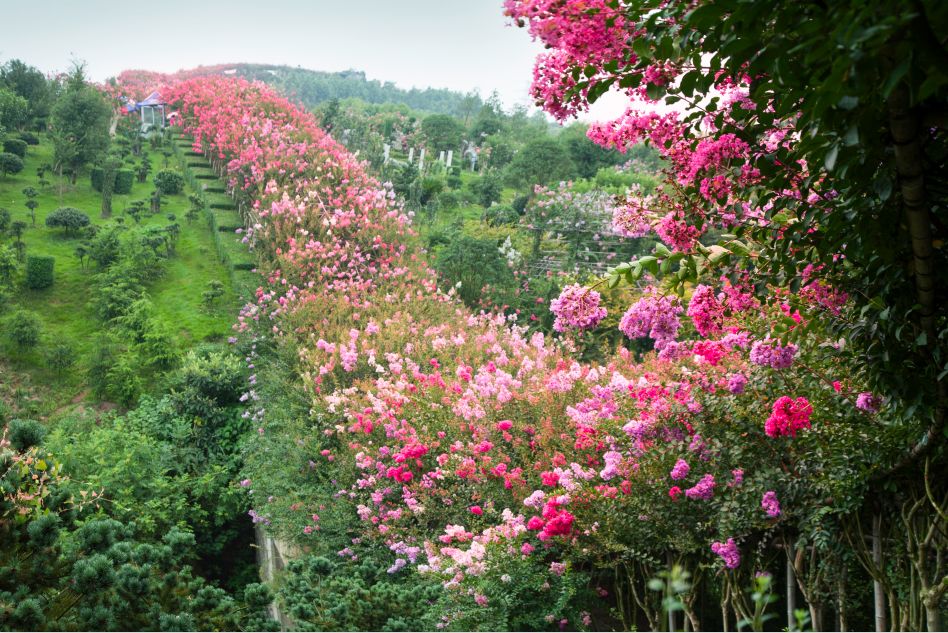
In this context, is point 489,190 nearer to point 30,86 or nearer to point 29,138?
point 29,138

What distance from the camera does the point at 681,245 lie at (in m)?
2.70

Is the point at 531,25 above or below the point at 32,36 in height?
below

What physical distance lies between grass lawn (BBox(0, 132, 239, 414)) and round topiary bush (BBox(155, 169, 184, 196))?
36 centimetres

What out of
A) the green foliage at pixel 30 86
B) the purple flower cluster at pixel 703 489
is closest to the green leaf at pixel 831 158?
the purple flower cluster at pixel 703 489

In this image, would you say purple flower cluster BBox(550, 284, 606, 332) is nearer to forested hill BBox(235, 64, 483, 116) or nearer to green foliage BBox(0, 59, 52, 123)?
green foliage BBox(0, 59, 52, 123)

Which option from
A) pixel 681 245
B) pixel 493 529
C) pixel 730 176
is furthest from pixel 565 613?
pixel 730 176

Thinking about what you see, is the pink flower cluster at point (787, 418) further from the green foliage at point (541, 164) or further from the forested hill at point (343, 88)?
the forested hill at point (343, 88)

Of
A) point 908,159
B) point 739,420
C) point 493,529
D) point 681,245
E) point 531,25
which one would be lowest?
point 493,529

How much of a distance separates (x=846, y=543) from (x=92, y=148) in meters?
14.7

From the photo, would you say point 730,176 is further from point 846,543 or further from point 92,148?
point 92,148

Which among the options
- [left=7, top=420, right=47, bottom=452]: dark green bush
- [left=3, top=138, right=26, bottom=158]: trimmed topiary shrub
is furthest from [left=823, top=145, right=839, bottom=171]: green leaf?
[left=3, top=138, right=26, bottom=158]: trimmed topiary shrub

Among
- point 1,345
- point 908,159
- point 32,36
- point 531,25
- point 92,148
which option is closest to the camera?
point 908,159

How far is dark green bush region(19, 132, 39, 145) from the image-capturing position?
607 inches

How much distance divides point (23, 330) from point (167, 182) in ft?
19.2
